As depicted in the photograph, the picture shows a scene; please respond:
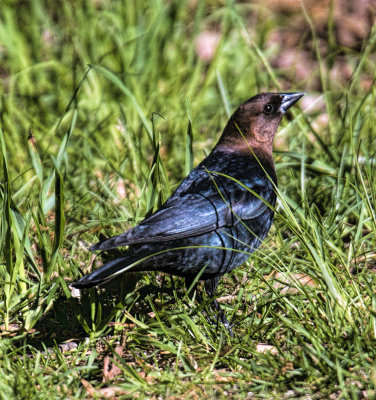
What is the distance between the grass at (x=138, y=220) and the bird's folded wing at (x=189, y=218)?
213mm

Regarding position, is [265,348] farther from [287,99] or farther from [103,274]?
[287,99]

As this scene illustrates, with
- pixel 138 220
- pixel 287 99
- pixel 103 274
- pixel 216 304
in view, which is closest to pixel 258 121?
pixel 287 99

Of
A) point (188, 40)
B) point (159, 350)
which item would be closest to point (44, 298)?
point (159, 350)

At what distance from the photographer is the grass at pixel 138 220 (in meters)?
2.17

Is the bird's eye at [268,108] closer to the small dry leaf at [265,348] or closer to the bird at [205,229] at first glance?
the bird at [205,229]

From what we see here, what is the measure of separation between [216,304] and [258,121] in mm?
1216

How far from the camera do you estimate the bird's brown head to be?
340cm

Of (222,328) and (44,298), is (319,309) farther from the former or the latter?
(44,298)

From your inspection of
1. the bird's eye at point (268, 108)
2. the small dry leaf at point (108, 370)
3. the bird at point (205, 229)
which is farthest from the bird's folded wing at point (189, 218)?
the bird's eye at point (268, 108)

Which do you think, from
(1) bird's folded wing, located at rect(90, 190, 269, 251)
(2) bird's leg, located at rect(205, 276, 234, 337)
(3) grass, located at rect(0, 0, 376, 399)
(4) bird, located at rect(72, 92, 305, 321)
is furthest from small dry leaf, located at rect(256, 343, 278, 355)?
(1) bird's folded wing, located at rect(90, 190, 269, 251)

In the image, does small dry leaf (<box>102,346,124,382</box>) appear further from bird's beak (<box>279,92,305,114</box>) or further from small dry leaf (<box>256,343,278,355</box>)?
bird's beak (<box>279,92,305,114</box>)

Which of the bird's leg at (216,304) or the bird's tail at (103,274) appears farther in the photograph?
the bird's leg at (216,304)

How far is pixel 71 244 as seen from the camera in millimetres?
3256

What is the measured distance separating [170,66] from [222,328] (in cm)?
295
